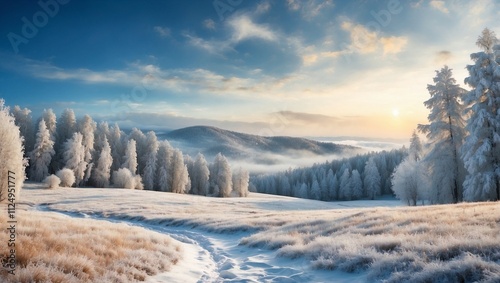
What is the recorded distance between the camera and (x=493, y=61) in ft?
96.3

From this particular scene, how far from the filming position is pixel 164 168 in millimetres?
85438

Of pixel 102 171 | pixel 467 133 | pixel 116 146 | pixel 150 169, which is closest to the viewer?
pixel 467 133

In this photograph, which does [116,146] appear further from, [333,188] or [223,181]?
[333,188]

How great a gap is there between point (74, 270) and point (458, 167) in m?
38.2

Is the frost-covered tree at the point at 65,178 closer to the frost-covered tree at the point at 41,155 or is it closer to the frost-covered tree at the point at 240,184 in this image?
the frost-covered tree at the point at 41,155

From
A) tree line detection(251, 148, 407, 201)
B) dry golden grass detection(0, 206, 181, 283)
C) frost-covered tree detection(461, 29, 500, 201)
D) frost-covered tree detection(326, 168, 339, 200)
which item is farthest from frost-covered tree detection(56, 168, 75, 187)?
frost-covered tree detection(326, 168, 339, 200)

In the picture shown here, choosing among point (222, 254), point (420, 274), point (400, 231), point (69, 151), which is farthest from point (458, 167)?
point (69, 151)

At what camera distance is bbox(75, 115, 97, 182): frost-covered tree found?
74.4 m

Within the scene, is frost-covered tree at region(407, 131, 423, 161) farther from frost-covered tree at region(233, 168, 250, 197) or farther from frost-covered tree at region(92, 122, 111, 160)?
frost-covered tree at region(92, 122, 111, 160)

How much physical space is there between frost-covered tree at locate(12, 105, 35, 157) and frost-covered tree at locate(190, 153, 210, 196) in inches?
1638

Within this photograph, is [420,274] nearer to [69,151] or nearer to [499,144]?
[499,144]

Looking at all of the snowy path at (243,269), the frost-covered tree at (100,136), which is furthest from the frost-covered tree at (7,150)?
the frost-covered tree at (100,136)

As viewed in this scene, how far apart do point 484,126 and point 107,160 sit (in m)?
73.1

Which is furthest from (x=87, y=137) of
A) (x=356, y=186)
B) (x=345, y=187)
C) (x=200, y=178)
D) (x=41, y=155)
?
(x=356, y=186)
